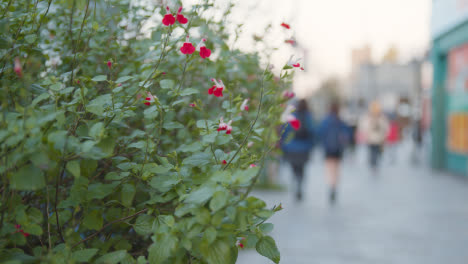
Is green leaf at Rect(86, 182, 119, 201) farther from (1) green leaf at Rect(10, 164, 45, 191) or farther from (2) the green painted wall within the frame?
(2) the green painted wall

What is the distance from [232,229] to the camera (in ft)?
5.26

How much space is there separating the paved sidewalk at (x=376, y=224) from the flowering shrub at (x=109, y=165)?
3.64 metres

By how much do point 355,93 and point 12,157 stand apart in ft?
257

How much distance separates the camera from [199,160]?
1.92 m

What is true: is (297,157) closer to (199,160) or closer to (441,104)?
(441,104)

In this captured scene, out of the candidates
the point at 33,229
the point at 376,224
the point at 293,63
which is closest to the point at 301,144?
the point at 376,224

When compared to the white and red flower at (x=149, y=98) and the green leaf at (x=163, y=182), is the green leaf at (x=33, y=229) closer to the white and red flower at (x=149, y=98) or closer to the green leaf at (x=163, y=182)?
the green leaf at (x=163, y=182)

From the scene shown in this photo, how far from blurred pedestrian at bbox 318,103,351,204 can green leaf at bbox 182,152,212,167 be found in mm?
7820

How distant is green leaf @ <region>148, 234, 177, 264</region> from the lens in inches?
61.0

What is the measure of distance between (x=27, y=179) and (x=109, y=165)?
77 centimetres

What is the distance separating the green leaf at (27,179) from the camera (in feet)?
4.69

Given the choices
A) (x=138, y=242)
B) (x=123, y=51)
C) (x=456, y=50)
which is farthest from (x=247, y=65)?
(x=456, y=50)

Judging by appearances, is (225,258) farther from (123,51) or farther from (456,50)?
(456,50)

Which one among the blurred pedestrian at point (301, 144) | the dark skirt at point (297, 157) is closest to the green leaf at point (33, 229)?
the blurred pedestrian at point (301, 144)
